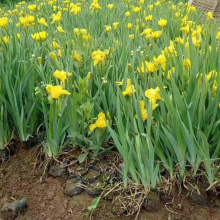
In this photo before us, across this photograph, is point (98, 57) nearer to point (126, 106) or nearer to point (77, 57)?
point (77, 57)

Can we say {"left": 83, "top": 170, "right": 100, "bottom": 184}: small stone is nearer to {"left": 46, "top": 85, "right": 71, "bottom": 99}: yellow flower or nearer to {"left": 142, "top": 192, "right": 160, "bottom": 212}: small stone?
{"left": 142, "top": 192, "right": 160, "bottom": 212}: small stone

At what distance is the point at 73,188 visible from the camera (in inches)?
55.7

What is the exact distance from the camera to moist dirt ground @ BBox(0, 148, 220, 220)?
4.24 ft

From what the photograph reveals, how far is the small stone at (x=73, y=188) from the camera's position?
Answer: 4.61 feet

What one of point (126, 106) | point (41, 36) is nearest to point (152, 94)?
point (126, 106)

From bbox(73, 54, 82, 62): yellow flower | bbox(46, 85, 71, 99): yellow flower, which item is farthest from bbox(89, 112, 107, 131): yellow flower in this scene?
bbox(73, 54, 82, 62): yellow flower

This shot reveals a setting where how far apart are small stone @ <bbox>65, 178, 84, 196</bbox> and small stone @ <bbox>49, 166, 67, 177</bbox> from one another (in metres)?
0.07

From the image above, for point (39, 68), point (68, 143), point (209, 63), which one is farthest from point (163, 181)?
point (39, 68)

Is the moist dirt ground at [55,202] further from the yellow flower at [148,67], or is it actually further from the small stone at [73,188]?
the yellow flower at [148,67]

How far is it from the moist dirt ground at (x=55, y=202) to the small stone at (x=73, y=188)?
0.05 feet

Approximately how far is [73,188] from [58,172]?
129mm

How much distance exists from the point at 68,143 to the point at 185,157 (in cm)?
53

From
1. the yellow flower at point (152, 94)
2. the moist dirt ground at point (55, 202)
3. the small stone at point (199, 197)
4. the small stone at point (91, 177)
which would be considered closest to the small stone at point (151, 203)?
the moist dirt ground at point (55, 202)

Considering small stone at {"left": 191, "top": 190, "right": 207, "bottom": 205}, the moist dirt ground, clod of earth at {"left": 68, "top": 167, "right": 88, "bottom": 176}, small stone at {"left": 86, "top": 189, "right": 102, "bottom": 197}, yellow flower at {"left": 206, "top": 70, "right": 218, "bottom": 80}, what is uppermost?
yellow flower at {"left": 206, "top": 70, "right": 218, "bottom": 80}
